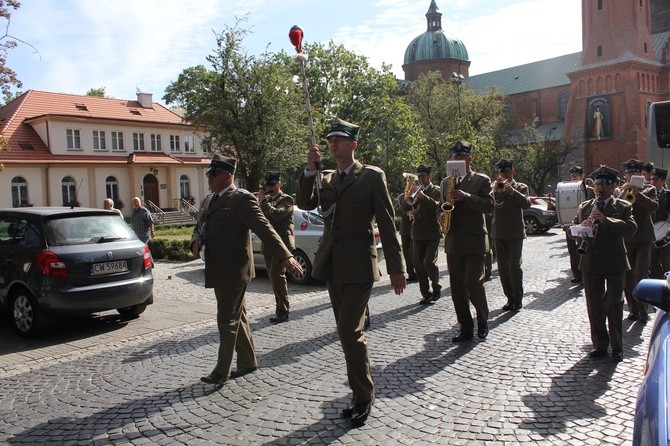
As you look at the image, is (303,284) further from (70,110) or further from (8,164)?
(70,110)

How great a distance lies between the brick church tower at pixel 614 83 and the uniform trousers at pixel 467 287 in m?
52.9

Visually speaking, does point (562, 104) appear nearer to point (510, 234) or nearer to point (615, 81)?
point (615, 81)

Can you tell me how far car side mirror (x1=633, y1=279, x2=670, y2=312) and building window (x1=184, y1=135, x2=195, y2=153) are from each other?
5035cm

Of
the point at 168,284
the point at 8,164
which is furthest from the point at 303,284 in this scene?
the point at 8,164

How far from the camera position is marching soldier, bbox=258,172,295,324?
325 inches

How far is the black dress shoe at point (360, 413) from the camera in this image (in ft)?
14.3

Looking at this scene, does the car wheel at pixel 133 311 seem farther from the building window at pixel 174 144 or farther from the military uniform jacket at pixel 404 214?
the building window at pixel 174 144

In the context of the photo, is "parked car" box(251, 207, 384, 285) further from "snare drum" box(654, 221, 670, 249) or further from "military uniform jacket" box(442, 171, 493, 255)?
"snare drum" box(654, 221, 670, 249)

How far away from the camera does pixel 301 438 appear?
417 cm

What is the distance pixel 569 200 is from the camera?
37.7 ft

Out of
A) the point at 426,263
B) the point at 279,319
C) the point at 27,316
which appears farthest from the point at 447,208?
the point at 27,316

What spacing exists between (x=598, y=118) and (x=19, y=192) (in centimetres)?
4986

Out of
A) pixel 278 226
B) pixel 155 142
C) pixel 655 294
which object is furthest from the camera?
pixel 155 142

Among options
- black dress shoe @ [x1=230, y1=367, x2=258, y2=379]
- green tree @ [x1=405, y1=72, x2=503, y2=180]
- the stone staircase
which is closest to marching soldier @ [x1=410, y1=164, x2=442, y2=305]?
black dress shoe @ [x1=230, y1=367, x2=258, y2=379]
